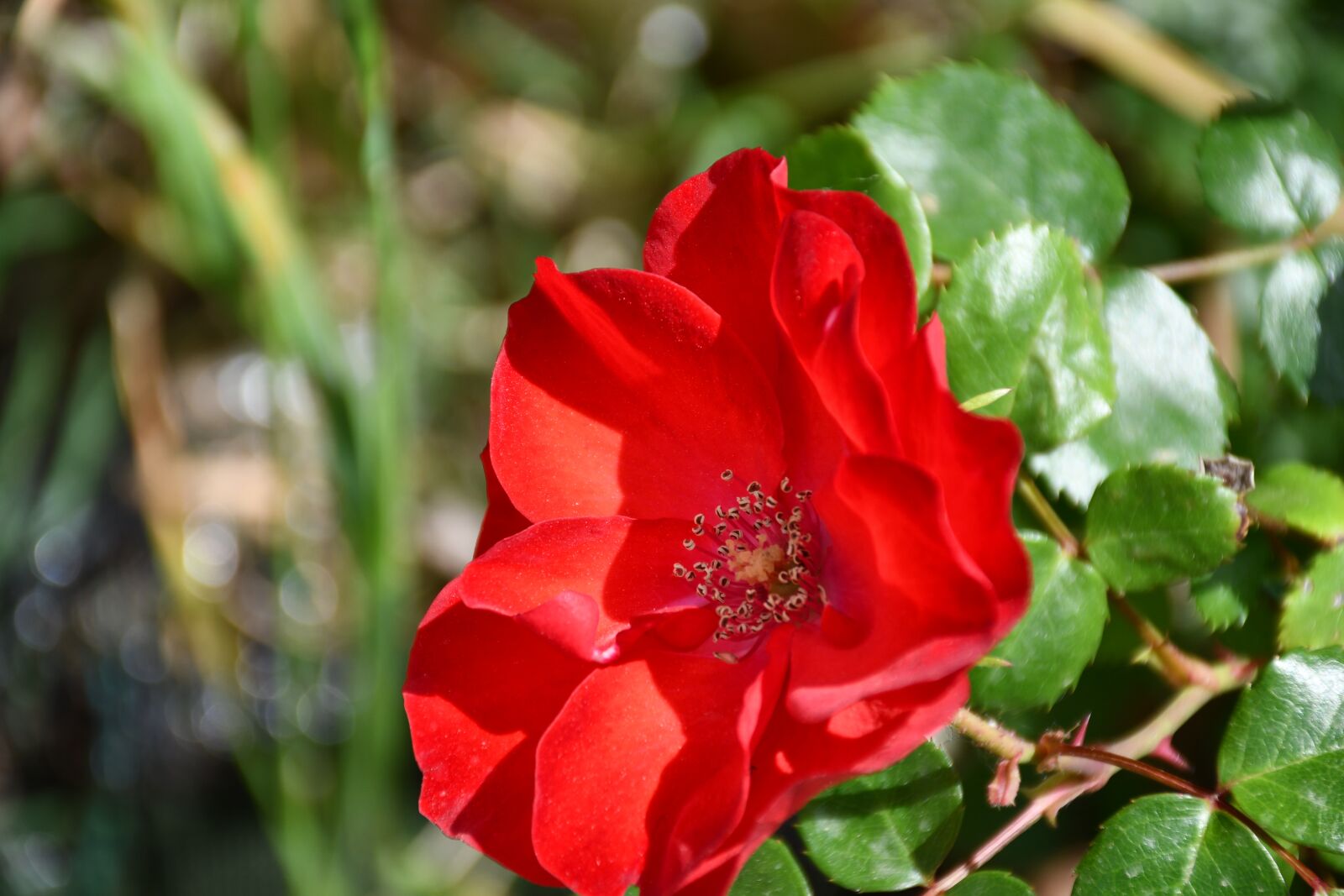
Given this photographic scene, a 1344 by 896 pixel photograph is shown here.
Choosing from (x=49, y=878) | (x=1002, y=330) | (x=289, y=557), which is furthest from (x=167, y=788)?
(x=1002, y=330)

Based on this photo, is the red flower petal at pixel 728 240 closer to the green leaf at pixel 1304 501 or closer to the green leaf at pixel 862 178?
the green leaf at pixel 862 178

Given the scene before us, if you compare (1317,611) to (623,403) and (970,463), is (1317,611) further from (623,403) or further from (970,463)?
(623,403)

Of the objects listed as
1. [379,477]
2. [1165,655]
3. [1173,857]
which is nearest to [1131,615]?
[1165,655]

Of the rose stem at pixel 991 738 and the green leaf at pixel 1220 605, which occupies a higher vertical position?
the rose stem at pixel 991 738

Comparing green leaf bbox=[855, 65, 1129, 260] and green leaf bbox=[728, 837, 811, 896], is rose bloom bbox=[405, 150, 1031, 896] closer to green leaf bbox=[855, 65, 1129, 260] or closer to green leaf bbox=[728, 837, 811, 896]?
green leaf bbox=[728, 837, 811, 896]

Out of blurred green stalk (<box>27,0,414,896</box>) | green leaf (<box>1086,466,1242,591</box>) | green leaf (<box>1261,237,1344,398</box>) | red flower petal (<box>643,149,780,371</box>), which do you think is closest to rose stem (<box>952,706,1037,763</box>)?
green leaf (<box>1086,466,1242,591</box>)

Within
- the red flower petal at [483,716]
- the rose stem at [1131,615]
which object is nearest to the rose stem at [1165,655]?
the rose stem at [1131,615]
